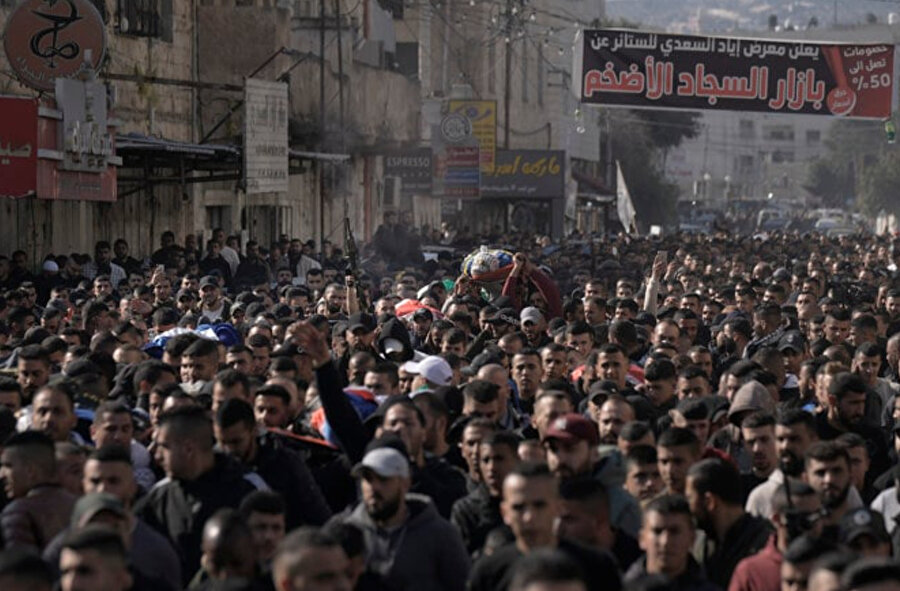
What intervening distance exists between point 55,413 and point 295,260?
57.0 feet

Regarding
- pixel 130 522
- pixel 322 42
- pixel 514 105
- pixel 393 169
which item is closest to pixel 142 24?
pixel 322 42

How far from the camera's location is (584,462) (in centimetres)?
852

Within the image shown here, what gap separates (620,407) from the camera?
9.77 m

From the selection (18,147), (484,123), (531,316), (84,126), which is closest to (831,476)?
(531,316)

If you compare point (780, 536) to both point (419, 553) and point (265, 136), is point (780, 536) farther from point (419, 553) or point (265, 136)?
Result: point (265, 136)

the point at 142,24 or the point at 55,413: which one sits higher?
the point at 142,24

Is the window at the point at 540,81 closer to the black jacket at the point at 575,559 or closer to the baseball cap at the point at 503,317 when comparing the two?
the baseball cap at the point at 503,317

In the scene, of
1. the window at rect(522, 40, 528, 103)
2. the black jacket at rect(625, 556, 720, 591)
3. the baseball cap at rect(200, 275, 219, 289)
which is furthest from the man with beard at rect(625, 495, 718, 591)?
the window at rect(522, 40, 528, 103)

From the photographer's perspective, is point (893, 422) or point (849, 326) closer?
point (893, 422)

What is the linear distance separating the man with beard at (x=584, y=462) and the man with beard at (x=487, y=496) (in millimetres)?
180

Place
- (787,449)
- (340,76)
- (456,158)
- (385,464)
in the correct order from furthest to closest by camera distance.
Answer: (456,158)
(340,76)
(787,449)
(385,464)

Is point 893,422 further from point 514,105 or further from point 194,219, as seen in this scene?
point 514,105

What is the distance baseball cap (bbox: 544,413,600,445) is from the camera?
8.52 m

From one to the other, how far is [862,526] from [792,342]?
694 cm
